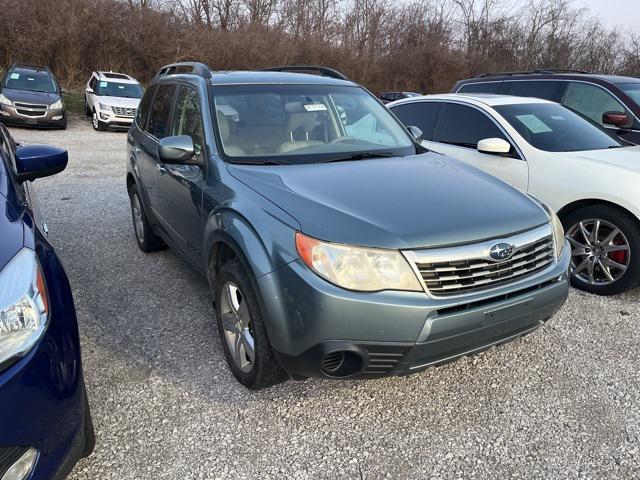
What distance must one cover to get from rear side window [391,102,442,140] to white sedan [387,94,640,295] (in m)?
0.01

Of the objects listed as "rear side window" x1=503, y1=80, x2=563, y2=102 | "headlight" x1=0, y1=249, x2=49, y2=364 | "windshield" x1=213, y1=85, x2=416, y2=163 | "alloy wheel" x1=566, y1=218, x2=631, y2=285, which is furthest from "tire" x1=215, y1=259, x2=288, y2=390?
"rear side window" x1=503, y1=80, x2=563, y2=102

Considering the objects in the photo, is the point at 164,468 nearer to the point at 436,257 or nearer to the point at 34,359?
the point at 34,359

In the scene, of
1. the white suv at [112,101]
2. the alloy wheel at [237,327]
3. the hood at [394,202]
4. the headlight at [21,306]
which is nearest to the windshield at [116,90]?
the white suv at [112,101]

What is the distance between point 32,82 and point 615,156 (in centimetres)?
1455

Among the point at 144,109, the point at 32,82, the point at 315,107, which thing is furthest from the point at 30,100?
the point at 315,107

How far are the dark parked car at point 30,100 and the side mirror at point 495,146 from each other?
12636 mm

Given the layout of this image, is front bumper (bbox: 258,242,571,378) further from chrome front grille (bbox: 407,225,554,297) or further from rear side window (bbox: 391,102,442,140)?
rear side window (bbox: 391,102,442,140)

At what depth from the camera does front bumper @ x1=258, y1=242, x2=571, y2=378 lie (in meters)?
2.12

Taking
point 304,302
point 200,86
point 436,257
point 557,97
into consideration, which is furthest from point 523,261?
point 557,97

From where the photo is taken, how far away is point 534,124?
15.5 ft

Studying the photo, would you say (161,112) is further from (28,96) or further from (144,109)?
(28,96)

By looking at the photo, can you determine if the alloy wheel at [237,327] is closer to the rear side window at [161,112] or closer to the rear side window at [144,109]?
the rear side window at [161,112]

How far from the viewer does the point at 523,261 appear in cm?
244

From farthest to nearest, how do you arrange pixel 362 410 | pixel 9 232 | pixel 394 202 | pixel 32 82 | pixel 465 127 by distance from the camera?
1. pixel 32 82
2. pixel 465 127
3. pixel 362 410
4. pixel 394 202
5. pixel 9 232
